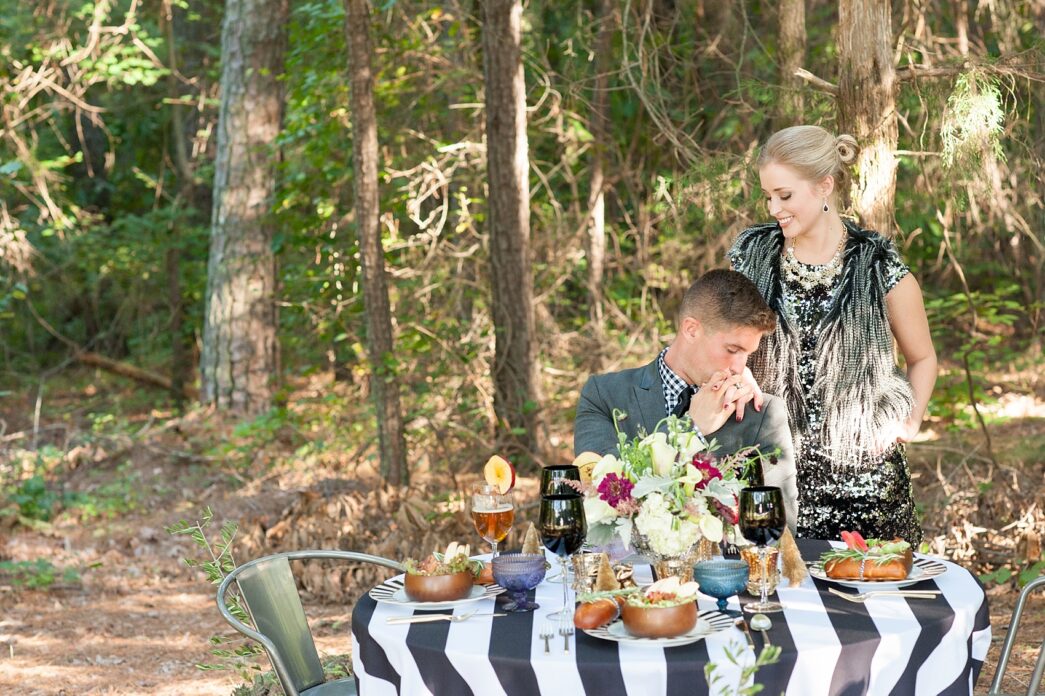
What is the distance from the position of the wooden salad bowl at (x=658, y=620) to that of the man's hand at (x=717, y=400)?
947 millimetres

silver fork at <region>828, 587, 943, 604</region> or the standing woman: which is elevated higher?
the standing woman

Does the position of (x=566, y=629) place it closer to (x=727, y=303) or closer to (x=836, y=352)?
(x=727, y=303)

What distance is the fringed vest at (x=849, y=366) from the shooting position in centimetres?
330

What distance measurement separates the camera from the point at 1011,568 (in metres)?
5.40

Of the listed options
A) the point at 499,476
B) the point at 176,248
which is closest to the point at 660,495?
the point at 499,476

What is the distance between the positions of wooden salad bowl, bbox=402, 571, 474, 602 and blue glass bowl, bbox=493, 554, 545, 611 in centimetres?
9

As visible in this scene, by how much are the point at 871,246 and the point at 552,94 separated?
16.4ft

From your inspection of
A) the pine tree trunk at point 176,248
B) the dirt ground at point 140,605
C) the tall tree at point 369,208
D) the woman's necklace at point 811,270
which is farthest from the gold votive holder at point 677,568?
the pine tree trunk at point 176,248

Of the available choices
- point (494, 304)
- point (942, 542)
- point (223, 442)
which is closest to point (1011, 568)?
point (942, 542)

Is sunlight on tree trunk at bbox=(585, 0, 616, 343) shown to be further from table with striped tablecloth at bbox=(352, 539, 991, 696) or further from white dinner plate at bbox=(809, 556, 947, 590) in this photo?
table with striped tablecloth at bbox=(352, 539, 991, 696)

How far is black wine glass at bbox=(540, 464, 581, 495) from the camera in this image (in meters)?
2.49

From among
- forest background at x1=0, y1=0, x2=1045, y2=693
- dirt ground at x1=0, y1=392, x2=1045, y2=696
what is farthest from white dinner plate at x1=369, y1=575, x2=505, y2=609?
dirt ground at x1=0, y1=392, x2=1045, y2=696

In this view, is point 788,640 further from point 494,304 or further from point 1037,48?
point 494,304

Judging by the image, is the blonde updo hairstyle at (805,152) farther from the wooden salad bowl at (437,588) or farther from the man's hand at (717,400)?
the wooden salad bowl at (437,588)
